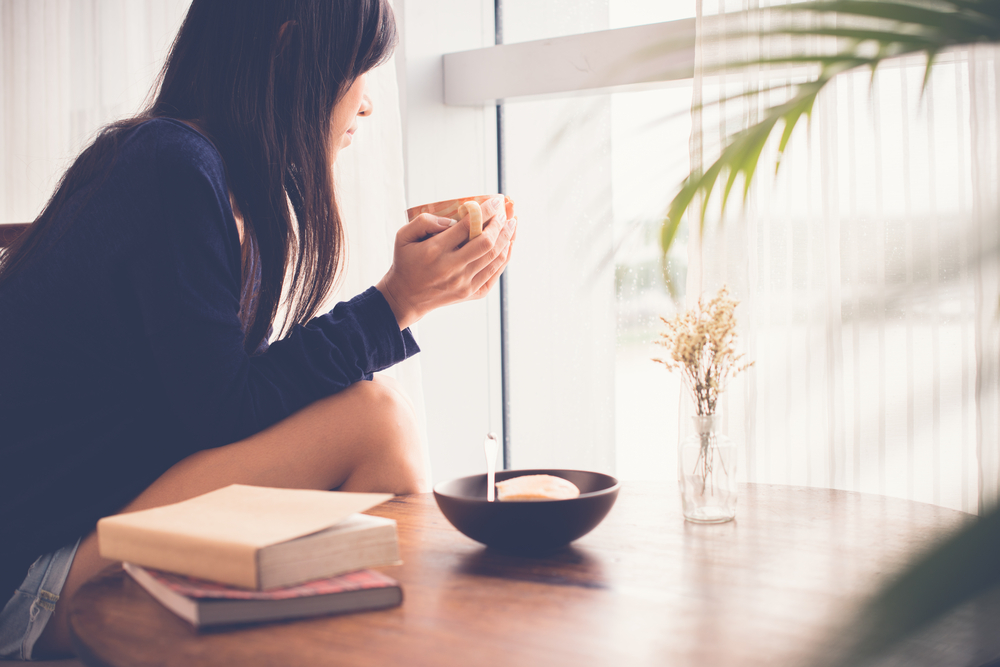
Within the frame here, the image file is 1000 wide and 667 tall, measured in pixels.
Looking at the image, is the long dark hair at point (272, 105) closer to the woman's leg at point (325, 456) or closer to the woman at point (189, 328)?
the woman at point (189, 328)

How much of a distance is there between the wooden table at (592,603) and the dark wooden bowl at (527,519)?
2 cm

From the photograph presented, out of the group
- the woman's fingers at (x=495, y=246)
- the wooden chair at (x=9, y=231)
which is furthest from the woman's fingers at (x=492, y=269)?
the wooden chair at (x=9, y=231)

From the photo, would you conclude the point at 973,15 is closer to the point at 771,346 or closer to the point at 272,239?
the point at 272,239

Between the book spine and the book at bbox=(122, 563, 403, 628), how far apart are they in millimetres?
11

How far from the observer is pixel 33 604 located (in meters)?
0.80

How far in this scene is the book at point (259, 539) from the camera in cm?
52

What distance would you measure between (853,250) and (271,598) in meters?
1.26

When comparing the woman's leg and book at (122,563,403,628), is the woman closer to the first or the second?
the woman's leg

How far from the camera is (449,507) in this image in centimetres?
70

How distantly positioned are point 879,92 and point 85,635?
4.77 ft

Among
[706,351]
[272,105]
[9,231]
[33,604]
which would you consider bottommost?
[33,604]

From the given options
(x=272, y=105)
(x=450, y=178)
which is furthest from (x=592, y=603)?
(x=450, y=178)

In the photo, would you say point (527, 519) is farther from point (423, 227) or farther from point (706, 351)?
point (423, 227)

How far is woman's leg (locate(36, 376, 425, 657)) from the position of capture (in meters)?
0.91
